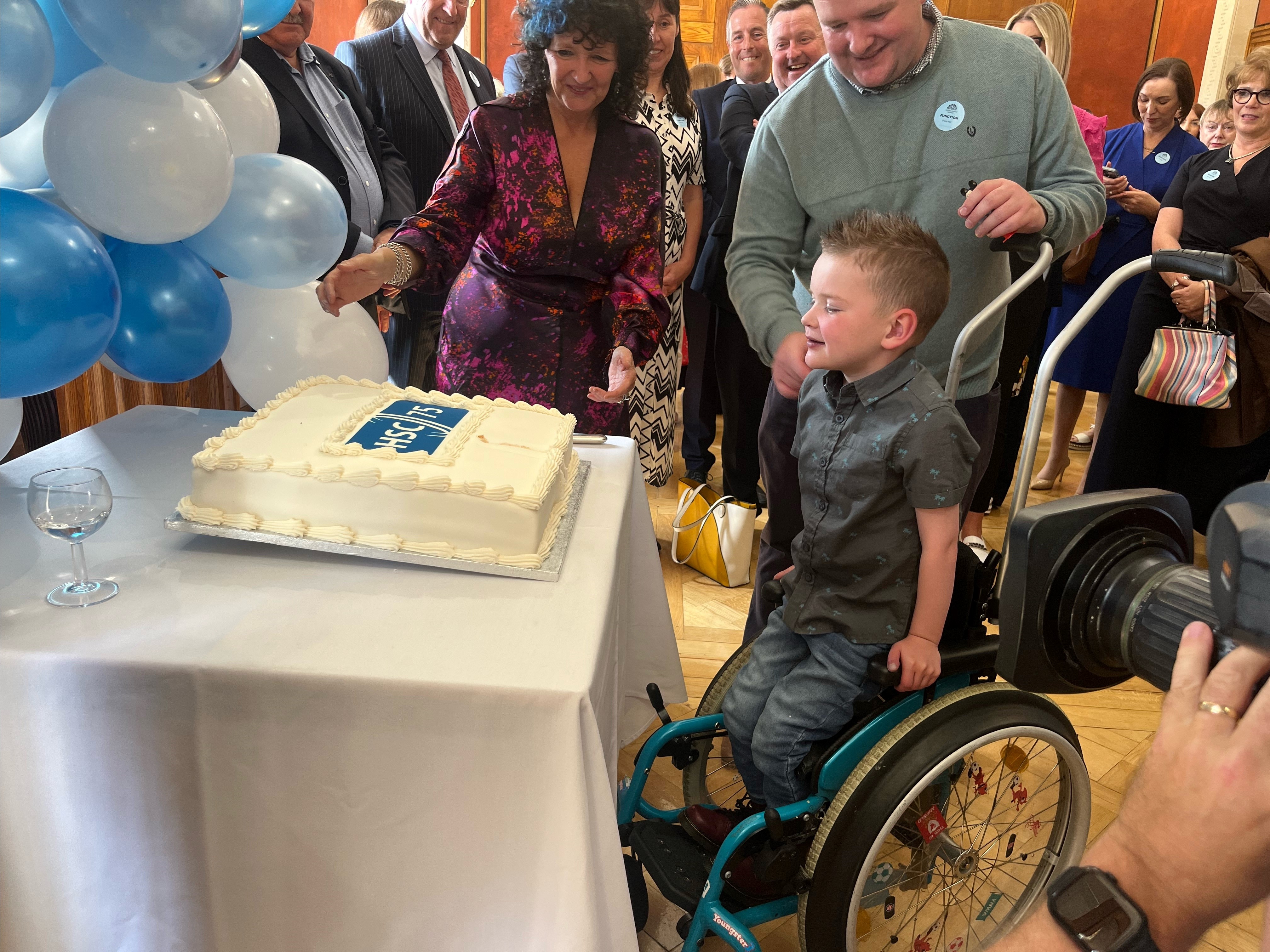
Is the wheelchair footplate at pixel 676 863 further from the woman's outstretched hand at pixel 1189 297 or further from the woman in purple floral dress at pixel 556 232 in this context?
the woman's outstretched hand at pixel 1189 297

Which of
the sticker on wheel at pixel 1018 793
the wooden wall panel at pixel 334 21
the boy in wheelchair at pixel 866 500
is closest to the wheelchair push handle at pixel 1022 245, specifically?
the boy in wheelchair at pixel 866 500

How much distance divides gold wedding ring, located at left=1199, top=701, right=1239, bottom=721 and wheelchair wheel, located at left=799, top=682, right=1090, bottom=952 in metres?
0.61

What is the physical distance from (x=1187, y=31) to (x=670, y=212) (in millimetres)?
6287

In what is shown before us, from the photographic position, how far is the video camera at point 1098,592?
2.00 feet

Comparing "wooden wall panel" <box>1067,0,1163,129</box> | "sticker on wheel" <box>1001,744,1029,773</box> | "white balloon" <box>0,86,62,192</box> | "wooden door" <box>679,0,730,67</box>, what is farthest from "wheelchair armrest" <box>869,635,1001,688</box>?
"wooden wall panel" <box>1067,0,1163,129</box>

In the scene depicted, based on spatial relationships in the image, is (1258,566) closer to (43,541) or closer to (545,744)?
Answer: (545,744)

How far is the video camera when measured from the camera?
610mm

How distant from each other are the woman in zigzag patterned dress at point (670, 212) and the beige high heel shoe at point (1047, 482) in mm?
1772

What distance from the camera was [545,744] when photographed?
86cm

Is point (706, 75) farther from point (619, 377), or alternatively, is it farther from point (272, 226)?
point (272, 226)

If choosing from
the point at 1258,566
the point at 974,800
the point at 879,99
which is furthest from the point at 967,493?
the point at 1258,566

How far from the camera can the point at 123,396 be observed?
2039 millimetres

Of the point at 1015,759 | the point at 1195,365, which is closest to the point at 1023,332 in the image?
the point at 1195,365

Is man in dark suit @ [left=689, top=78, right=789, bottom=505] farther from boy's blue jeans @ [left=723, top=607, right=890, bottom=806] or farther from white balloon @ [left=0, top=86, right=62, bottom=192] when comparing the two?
white balloon @ [left=0, top=86, right=62, bottom=192]
